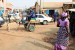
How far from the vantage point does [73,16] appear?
58.5ft

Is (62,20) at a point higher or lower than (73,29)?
higher

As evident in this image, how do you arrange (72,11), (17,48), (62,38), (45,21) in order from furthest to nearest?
(45,21) < (72,11) < (17,48) < (62,38)

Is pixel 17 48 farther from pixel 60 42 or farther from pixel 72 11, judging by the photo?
pixel 72 11

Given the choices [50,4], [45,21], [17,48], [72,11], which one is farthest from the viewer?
[50,4]

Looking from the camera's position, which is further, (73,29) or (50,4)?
(50,4)

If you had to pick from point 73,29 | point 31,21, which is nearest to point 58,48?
point 73,29

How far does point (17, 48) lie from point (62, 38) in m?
4.08

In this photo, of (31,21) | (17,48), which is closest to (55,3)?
(31,21)

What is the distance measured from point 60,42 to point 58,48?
227 millimetres

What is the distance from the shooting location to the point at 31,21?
72.5 feet

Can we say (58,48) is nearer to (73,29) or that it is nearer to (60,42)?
(60,42)

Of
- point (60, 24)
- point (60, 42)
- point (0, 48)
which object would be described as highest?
point (60, 24)

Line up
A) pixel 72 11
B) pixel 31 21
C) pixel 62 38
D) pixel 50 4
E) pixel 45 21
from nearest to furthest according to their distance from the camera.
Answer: pixel 62 38 < pixel 72 11 < pixel 31 21 < pixel 45 21 < pixel 50 4

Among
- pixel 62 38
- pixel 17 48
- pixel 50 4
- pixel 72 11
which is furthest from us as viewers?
pixel 50 4
